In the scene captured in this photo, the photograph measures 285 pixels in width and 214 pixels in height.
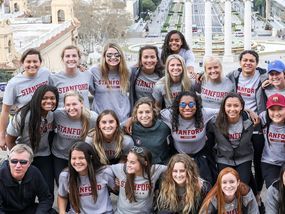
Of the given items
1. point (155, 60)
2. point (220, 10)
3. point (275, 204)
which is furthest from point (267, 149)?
point (220, 10)

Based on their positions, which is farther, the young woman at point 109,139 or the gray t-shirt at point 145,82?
the gray t-shirt at point 145,82

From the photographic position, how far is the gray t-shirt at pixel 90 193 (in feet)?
28.4

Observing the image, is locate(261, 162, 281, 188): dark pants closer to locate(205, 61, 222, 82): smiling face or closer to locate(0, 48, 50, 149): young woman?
locate(205, 61, 222, 82): smiling face

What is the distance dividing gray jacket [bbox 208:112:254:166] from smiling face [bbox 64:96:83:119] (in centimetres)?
188

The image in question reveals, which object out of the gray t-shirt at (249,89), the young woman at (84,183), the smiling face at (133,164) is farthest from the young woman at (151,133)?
the gray t-shirt at (249,89)

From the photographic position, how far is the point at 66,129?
9422 millimetres

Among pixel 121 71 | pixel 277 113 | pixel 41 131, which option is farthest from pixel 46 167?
pixel 277 113

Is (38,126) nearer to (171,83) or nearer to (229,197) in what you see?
(171,83)

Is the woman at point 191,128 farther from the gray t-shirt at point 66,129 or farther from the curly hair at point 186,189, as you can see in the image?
the gray t-shirt at point 66,129

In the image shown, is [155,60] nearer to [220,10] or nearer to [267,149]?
[267,149]

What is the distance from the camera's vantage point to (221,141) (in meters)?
9.12

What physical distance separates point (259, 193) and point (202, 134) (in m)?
1.33

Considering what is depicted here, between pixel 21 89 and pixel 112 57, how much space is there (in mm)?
1453

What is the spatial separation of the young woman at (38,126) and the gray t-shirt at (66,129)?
0.11 metres
